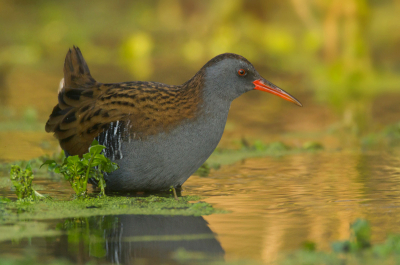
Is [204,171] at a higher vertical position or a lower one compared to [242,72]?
lower

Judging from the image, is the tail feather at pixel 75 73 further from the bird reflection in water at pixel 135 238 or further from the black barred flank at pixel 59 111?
the bird reflection in water at pixel 135 238

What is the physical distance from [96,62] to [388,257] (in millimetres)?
11402

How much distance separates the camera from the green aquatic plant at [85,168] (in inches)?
199

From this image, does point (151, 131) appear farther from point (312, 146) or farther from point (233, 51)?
point (233, 51)

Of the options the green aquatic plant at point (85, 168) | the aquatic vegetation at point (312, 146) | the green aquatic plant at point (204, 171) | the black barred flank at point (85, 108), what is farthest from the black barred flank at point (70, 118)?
the aquatic vegetation at point (312, 146)

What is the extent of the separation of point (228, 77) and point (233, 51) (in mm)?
8843

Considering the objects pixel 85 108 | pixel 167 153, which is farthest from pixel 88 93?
pixel 167 153

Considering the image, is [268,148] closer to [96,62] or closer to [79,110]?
[79,110]

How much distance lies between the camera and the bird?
524 centimetres

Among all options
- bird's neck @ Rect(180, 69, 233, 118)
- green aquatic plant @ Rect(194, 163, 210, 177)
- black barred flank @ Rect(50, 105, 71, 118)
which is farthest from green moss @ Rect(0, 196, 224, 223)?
green aquatic plant @ Rect(194, 163, 210, 177)

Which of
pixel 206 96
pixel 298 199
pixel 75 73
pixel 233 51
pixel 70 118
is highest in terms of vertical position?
pixel 233 51

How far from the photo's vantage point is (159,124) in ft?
17.3

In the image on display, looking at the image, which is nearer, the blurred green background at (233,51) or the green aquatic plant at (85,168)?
the green aquatic plant at (85,168)

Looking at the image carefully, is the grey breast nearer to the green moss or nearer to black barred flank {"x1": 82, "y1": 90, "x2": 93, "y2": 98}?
the green moss
